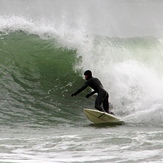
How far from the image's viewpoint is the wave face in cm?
1230

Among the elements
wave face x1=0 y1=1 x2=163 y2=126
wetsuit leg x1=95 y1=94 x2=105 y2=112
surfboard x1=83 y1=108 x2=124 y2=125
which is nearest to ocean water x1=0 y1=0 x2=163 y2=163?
wave face x1=0 y1=1 x2=163 y2=126

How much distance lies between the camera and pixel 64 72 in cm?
1521

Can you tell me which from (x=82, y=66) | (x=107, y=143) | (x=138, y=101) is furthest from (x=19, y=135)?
(x=82, y=66)

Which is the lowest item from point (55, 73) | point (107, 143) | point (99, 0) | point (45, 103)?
point (107, 143)

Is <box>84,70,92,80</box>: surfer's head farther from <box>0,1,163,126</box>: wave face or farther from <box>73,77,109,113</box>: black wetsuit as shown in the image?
<box>0,1,163,126</box>: wave face

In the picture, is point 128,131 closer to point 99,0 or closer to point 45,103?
point 45,103

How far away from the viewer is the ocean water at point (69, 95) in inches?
309

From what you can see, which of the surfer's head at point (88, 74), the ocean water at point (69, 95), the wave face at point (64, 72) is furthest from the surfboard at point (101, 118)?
the surfer's head at point (88, 74)

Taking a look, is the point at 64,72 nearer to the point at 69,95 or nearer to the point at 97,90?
the point at 69,95

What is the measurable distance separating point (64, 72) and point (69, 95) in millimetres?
1707

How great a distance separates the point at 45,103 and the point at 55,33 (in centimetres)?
524

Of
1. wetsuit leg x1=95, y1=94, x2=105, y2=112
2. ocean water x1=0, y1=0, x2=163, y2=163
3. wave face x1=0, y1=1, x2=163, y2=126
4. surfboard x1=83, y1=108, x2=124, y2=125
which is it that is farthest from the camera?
wave face x1=0, y1=1, x2=163, y2=126

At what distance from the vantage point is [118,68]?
1523cm

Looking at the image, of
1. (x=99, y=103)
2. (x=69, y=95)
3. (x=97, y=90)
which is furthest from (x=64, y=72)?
(x=99, y=103)
